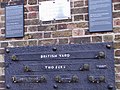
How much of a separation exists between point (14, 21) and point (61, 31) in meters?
0.63

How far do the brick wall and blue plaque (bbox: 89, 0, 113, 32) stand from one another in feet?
0.18

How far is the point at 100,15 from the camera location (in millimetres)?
3510

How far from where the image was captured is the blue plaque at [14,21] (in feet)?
12.8

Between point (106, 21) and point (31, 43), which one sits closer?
point (106, 21)

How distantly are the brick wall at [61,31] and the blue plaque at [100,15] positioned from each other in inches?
2.2

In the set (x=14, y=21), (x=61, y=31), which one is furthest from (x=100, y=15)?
(x=14, y=21)

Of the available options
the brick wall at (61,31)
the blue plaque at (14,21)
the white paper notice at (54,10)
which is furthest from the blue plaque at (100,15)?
the blue plaque at (14,21)

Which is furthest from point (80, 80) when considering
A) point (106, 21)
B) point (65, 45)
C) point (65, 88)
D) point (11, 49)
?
point (11, 49)

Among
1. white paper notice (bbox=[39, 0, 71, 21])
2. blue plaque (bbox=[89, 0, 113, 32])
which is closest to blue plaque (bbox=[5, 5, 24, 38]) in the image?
white paper notice (bbox=[39, 0, 71, 21])

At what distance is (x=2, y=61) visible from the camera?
393 cm

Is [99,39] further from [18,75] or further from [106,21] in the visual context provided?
[18,75]

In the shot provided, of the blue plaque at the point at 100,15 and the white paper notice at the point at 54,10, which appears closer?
the blue plaque at the point at 100,15

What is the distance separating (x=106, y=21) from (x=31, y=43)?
0.95 m

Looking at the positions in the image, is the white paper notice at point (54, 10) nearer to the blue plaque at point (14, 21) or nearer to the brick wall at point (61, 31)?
the brick wall at point (61, 31)
